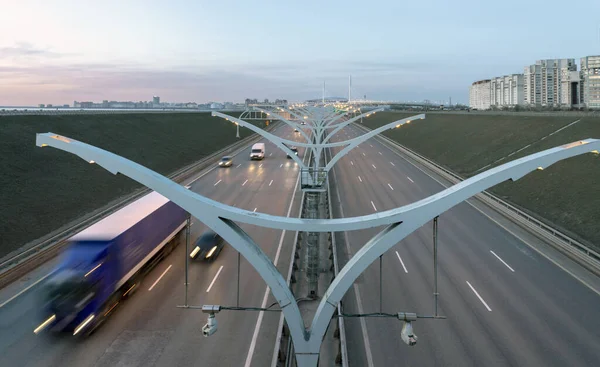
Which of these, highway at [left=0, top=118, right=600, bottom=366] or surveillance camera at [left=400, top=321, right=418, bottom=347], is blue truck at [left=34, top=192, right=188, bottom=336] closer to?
highway at [left=0, top=118, right=600, bottom=366]

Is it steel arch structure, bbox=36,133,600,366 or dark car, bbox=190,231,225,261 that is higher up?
steel arch structure, bbox=36,133,600,366

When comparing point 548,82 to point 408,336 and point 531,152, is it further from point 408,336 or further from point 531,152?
point 408,336

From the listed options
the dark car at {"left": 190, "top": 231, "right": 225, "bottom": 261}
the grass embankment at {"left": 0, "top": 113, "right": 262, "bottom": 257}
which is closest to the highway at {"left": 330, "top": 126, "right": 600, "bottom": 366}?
the dark car at {"left": 190, "top": 231, "right": 225, "bottom": 261}

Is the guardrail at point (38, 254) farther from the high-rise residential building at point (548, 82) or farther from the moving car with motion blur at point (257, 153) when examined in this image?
the high-rise residential building at point (548, 82)

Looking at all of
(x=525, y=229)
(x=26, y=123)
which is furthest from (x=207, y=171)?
(x=525, y=229)

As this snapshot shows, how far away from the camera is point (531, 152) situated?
41844mm

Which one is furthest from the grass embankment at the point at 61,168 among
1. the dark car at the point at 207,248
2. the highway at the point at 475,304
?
the highway at the point at 475,304

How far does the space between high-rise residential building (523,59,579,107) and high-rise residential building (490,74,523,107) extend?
13.1 ft

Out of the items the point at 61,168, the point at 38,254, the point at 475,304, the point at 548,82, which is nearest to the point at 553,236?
the point at 475,304

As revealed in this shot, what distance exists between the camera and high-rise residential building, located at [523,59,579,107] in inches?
5392

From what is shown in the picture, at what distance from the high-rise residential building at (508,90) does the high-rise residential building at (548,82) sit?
4006 millimetres

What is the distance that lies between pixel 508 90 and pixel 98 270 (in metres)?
196

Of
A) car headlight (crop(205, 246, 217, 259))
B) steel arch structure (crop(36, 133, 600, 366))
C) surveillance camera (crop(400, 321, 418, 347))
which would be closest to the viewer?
steel arch structure (crop(36, 133, 600, 366))

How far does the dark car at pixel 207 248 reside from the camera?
20.4 m
